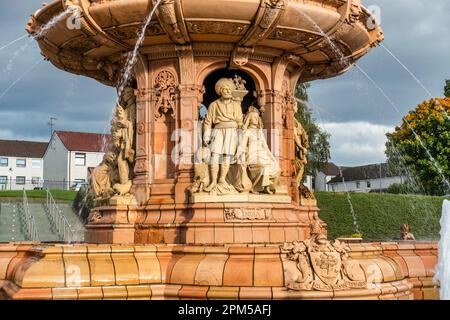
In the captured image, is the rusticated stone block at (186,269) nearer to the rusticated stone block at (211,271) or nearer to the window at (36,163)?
the rusticated stone block at (211,271)

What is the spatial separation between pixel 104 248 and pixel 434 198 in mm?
29326

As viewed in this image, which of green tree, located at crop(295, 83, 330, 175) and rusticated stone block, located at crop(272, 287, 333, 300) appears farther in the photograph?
green tree, located at crop(295, 83, 330, 175)

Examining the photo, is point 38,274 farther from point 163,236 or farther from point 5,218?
point 5,218

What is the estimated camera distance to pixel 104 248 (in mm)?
9211

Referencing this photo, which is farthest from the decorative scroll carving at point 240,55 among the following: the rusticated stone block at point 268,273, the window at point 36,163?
the window at point 36,163

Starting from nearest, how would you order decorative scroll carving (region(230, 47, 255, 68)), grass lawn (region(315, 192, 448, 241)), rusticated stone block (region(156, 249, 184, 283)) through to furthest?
rusticated stone block (region(156, 249, 184, 283)), decorative scroll carving (region(230, 47, 255, 68)), grass lawn (region(315, 192, 448, 241))

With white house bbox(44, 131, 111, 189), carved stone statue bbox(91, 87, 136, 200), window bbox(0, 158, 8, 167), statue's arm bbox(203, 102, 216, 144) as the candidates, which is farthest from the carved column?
window bbox(0, 158, 8, 167)

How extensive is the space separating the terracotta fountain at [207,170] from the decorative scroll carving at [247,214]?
20 mm

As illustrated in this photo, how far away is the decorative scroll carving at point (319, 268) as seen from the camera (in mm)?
8648

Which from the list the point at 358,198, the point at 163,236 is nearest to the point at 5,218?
the point at 358,198

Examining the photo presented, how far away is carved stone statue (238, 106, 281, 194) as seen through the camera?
11641 mm

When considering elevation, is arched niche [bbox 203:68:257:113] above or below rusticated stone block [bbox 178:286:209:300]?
above

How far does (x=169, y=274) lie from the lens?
939 centimetres

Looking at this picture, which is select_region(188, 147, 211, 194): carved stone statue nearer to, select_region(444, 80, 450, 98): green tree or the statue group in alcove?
the statue group in alcove
